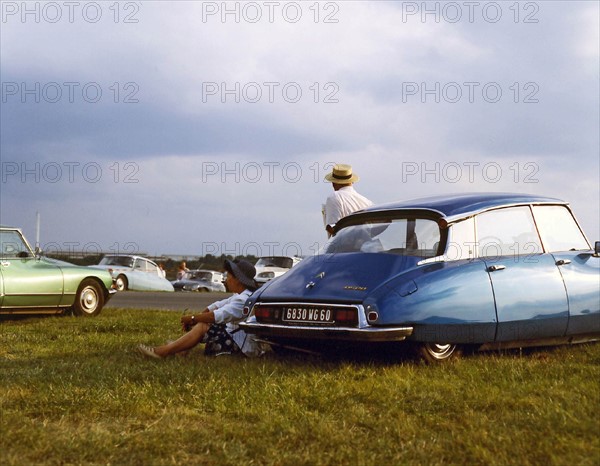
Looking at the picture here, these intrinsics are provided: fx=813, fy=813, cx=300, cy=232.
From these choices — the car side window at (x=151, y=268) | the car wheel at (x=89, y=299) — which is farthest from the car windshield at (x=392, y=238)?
the car side window at (x=151, y=268)

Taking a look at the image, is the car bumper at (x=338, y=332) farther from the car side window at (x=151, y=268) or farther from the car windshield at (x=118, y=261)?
the car side window at (x=151, y=268)

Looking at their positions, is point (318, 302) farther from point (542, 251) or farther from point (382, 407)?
point (542, 251)

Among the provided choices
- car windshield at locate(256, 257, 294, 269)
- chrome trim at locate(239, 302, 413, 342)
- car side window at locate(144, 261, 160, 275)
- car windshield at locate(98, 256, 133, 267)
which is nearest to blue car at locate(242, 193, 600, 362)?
chrome trim at locate(239, 302, 413, 342)

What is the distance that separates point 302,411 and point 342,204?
4.32 m

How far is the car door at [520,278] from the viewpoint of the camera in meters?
6.95

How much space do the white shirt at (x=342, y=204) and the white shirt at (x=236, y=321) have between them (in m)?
1.83

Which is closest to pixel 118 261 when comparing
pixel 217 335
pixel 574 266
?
Answer: pixel 217 335

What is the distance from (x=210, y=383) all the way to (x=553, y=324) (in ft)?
10.4

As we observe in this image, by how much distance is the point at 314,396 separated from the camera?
18.6 feet

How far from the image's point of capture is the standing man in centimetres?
929

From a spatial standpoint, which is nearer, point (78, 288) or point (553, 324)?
point (553, 324)

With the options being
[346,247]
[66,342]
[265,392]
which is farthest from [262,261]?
[265,392]

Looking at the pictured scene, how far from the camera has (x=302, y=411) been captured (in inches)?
208

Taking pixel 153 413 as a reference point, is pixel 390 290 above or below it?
above
